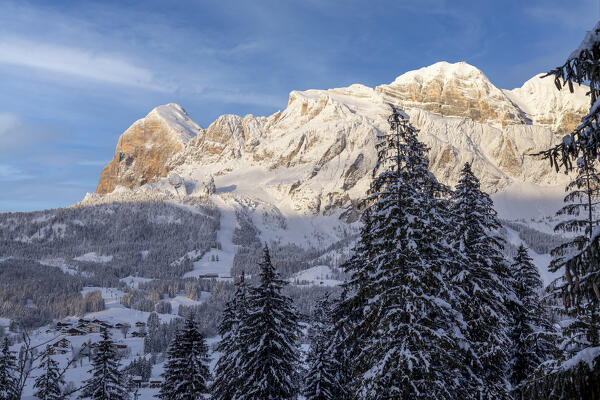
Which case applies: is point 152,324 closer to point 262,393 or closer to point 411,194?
point 262,393

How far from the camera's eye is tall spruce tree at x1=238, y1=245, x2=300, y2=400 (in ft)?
88.5

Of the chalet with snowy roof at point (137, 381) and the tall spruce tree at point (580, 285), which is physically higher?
the tall spruce tree at point (580, 285)

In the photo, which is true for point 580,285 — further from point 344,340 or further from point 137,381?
point 137,381

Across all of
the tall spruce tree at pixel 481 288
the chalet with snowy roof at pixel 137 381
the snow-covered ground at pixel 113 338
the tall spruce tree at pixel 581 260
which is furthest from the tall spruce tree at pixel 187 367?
the snow-covered ground at pixel 113 338

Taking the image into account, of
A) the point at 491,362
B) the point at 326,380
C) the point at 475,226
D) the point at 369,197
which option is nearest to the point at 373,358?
the point at 369,197

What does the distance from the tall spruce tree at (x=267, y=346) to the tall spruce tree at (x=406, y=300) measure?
413 inches

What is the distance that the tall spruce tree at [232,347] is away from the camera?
28.8 metres

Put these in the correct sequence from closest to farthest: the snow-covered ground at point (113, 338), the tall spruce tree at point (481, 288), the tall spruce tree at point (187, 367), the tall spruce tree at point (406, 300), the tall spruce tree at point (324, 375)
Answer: the tall spruce tree at point (406, 300) < the tall spruce tree at point (481, 288) < the tall spruce tree at point (324, 375) < the tall spruce tree at point (187, 367) < the snow-covered ground at point (113, 338)

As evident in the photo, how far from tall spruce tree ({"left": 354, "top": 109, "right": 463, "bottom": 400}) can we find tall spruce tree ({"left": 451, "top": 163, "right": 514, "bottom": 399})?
345 centimetres

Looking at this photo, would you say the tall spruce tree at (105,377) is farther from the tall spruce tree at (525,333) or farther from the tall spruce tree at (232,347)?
the tall spruce tree at (525,333)

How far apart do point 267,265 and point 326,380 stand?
10.3 metres

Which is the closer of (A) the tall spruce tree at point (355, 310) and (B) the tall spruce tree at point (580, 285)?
(B) the tall spruce tree at point (580, 285)

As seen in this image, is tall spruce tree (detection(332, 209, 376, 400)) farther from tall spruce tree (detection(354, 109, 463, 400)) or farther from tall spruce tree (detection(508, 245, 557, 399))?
tall spruce tree (detection(508, 245, 557, 399))

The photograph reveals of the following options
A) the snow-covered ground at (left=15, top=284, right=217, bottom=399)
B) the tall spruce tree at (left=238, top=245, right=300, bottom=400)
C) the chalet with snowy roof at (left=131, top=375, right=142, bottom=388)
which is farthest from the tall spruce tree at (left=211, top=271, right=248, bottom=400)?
the snow-covered ground at (left=15, top=284, right=217, bottom=399)
